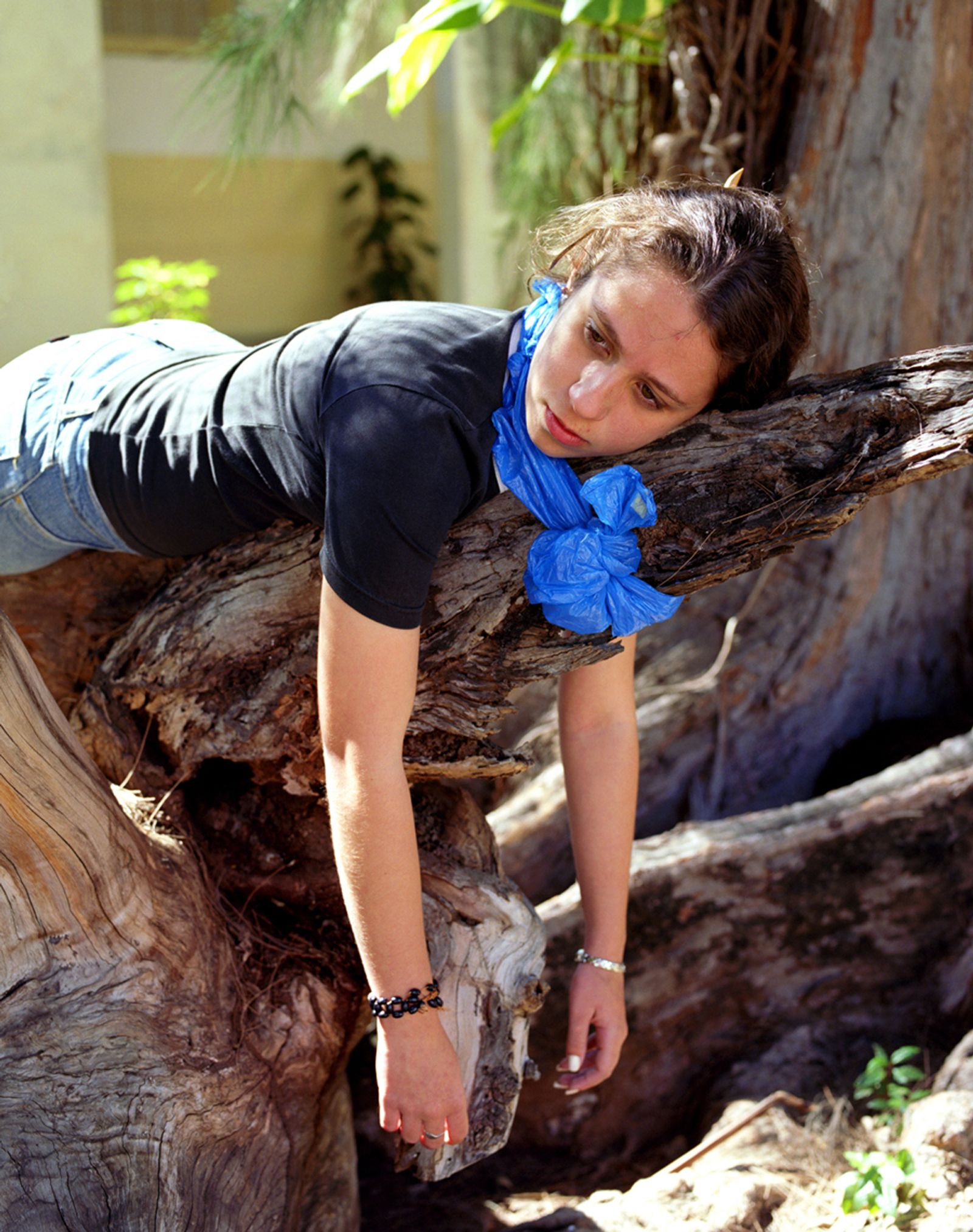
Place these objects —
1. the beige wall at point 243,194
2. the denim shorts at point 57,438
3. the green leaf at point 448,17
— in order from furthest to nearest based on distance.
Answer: the beige wall at point 243,194, the green leaf at point 448,17, the denim shorts at point 57,438

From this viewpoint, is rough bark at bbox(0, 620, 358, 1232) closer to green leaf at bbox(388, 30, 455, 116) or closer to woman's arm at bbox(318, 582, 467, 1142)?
woman's arm at bbox(318, 582, 467, 1142)

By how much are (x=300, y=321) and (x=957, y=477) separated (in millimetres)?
4955

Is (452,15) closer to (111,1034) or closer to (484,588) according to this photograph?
(484,588)

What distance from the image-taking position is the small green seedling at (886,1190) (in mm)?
1648

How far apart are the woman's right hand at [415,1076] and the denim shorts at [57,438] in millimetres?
806

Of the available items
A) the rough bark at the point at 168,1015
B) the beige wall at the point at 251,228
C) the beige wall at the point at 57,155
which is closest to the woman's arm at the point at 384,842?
the rough bark at the point at 168,1015

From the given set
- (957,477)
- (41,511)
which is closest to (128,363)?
(41,511)

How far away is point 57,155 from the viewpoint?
4.49 meters

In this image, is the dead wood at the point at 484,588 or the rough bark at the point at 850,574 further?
the rough bark at the point at 850,574

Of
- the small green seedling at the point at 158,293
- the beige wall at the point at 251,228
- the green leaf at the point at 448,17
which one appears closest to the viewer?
the green leaf at the point at 448,17

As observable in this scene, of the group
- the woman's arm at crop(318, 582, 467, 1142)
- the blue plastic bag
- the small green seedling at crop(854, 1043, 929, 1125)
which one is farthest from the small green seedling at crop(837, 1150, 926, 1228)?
the blue plastic bag

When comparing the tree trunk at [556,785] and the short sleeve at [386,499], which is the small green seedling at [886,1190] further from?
the short sleeve at [386,499]

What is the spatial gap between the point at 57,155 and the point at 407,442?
4.00 metres

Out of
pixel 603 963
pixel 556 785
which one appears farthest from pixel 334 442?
pixel 556 785
